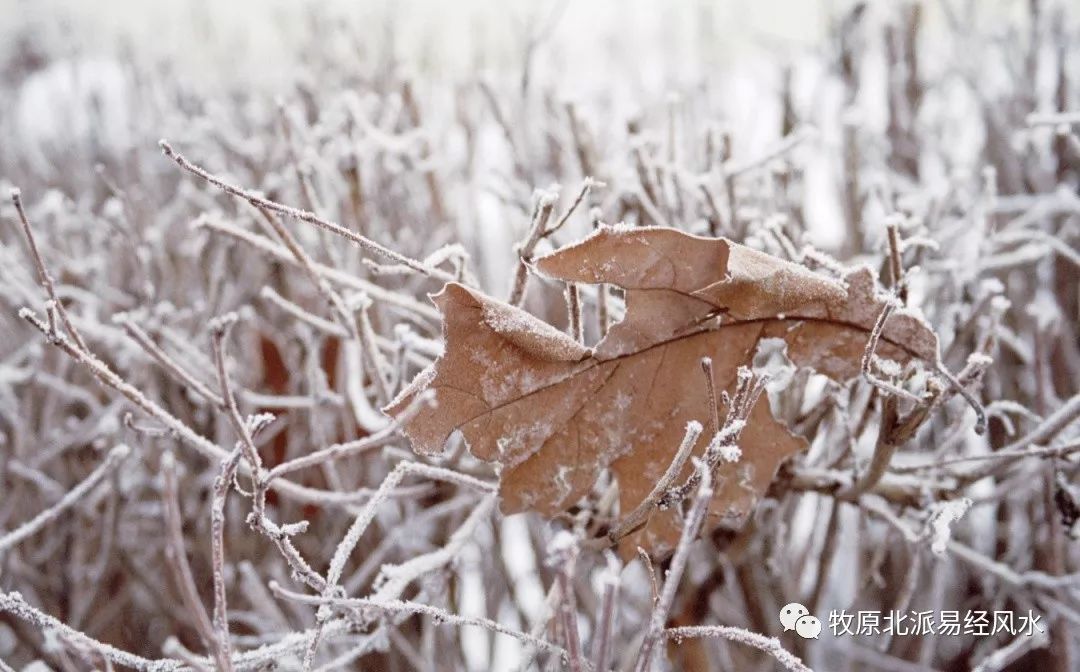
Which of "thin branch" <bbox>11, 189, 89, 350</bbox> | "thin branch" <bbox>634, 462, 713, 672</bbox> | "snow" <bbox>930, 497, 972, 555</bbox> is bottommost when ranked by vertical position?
"snow" <bbox>930, 497, 972, 555</bbox>

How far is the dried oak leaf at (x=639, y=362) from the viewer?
880 mm

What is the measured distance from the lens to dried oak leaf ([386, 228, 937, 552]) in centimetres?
88

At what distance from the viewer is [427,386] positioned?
873mm

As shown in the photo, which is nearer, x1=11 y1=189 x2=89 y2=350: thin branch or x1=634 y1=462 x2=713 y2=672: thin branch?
x1=634 y1=462 x2=713 y2=672: thin branch

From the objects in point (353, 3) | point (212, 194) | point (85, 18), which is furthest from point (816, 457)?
point (85, 18)

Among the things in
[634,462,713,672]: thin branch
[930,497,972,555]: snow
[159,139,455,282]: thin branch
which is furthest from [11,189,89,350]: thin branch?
[930,497,972,555]: snow

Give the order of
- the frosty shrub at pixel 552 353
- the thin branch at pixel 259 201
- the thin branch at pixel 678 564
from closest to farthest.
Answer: the thin branch at pixel 678 564
the thin branch at pixel 259 201
the frosty shrub at pixel 552 353

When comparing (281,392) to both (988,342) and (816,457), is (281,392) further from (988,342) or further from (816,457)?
(988,342)

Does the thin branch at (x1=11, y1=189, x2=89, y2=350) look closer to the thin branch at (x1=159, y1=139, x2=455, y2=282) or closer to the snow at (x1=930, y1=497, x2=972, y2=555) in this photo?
the thin branch at (x1=159, y1=139, x2=455, y2=282)

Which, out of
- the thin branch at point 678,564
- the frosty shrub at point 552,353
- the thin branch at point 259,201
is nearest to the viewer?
the thin branch at point 678,564

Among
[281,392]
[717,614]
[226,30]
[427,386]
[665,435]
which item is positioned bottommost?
[717,614]

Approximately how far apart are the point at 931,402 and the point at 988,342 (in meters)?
0.18

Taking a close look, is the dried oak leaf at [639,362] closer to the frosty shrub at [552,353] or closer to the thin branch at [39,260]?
the frosty shrub at [552,353]

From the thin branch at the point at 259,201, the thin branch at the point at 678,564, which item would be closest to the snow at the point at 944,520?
the thin branch at the point at 678,564
